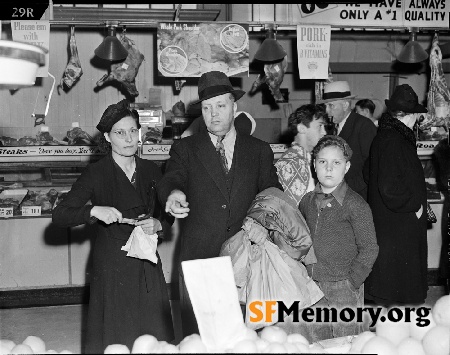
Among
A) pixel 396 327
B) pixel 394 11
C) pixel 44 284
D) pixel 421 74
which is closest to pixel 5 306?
pixel 44 284

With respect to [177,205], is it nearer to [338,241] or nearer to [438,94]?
[338,241]

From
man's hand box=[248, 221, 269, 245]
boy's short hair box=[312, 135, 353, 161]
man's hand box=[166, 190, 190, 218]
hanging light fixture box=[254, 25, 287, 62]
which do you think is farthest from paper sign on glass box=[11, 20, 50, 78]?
man's hand box=[248, 221, 269, 245]

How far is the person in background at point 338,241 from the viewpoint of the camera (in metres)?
3.09

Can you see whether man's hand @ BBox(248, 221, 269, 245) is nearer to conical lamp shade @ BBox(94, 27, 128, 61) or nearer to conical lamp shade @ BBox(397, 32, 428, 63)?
conical lamp shade @ BBox(94, 27, 128, 61)

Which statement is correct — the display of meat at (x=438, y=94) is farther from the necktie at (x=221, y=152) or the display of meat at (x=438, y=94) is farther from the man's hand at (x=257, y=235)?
the man's hand at (x=257, y=235)

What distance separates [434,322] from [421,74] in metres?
7.16

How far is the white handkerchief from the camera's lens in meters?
3.09

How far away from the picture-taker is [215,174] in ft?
10.2

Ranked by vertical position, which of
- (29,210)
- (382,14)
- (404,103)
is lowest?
(29,210)

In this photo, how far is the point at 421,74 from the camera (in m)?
8.84

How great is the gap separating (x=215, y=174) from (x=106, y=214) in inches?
24.5

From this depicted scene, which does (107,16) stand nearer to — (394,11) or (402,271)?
(394,11)

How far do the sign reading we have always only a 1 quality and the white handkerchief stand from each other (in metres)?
4.18

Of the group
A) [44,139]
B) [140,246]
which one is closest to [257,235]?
[140,246]
